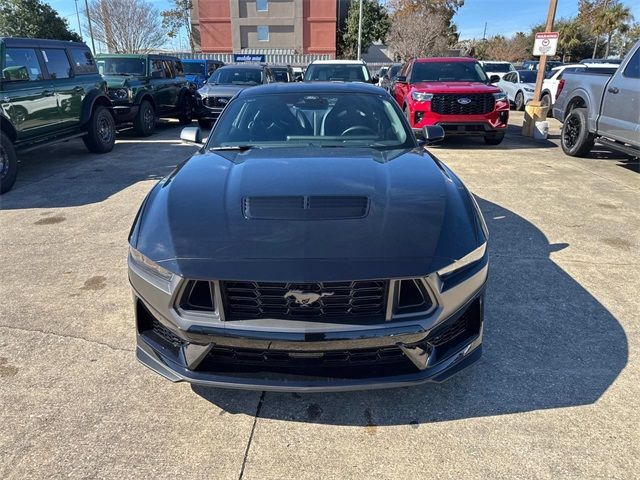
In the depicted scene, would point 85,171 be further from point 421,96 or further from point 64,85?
point 421,96

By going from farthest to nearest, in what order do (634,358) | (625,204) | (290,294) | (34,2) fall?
(34,2), (625,204), (634,358), (290,294)

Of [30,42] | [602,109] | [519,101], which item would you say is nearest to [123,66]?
[30,42]

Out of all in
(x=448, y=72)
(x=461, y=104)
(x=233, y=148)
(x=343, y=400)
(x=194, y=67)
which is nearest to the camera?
(x=343, y=400)

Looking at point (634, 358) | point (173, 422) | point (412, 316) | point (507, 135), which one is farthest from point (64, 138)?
point (507, 135)

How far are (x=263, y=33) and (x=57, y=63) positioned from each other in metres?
43.9

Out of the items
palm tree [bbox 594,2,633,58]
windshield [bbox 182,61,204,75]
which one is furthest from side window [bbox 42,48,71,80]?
palm tree [bbox 594,2,633,58]

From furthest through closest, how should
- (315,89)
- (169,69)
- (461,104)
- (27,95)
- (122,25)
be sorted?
(122,25)
(169,69)
(461,104)
(27,95)
(315,89)

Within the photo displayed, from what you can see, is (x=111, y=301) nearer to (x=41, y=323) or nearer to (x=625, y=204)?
(x=41, y=323)

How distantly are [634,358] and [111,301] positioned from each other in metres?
3.63

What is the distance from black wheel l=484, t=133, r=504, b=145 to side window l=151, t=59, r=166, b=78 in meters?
8.18

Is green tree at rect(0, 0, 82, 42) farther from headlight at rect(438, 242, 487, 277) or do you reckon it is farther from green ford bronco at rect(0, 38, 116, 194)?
headlight at rect(438, 242, 487, 277)

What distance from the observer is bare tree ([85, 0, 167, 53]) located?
38656mm

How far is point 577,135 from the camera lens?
8.96 m

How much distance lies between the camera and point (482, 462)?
210 cm
